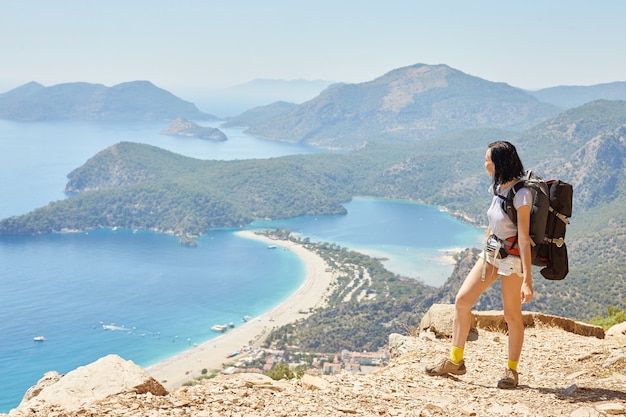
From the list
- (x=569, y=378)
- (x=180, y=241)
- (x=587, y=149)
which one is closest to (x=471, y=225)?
(x=587, y=149)

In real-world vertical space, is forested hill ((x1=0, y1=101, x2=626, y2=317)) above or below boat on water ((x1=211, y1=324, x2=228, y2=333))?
above

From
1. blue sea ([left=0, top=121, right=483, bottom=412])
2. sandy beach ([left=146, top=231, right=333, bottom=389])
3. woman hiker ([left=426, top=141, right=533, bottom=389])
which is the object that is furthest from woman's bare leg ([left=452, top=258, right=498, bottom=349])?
blue sea ([left=0, top=121, right=483, bottom=412])

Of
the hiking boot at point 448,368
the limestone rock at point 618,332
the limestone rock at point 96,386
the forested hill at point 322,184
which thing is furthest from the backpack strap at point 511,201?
the forested hill at point 322,184

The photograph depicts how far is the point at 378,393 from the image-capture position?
4.42 meters

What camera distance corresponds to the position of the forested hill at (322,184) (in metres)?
89.0

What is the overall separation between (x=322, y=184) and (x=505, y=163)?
11765cm

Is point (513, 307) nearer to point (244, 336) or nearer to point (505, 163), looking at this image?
point (505, 163)

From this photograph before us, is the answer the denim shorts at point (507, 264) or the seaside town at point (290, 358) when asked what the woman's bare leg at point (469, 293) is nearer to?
the denim shorts at point (507, 264)

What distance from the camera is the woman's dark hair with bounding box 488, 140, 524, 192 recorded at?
172 inches

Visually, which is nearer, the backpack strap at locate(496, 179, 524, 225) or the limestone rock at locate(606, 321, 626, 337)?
the backpack strap at locate(496, 179, 524, 225)

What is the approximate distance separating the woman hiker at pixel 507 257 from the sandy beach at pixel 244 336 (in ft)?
87.5

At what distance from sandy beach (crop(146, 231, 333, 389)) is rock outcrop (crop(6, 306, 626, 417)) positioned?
1023 inches

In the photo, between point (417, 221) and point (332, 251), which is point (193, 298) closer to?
point (332, 251)

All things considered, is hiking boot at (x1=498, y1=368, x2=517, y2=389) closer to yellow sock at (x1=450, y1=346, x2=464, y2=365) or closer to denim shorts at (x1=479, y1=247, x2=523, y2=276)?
yellow sock at (x1=450, y1=346, x2=464, y2=365)
